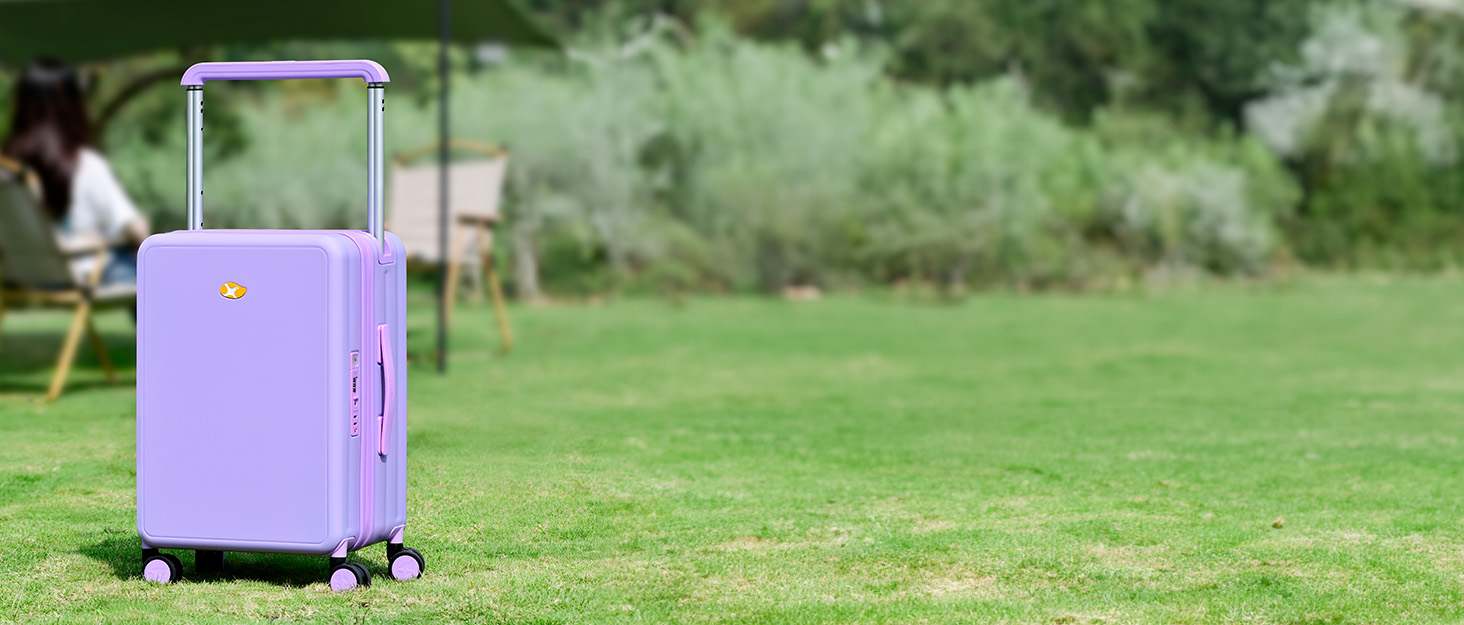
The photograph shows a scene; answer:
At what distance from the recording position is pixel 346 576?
8.36 feet

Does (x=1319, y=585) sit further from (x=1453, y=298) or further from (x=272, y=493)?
(x=1453, y=298)

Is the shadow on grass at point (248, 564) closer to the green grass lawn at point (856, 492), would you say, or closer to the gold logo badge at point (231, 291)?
the green grass lawn at point (856, 492)

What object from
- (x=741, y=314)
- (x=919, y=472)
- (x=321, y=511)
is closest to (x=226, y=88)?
(x=741, y=314)

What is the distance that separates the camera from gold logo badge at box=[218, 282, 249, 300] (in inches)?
98.7

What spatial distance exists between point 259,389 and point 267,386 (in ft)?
0.05

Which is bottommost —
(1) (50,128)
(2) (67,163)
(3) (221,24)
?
(2) (67,163)

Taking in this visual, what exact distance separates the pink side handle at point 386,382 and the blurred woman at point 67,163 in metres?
3.41

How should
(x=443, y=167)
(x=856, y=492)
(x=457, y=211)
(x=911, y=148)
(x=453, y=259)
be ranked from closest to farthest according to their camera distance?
(x=856, y=492), (x=443, y=167), (x=453, y=259), (x=457, y=211), (x=911, y=148)

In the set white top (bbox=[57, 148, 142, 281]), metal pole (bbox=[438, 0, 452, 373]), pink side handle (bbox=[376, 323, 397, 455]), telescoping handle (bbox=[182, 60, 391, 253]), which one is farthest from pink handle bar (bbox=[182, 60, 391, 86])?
white top (bbox=[57, 148, 142, 281])

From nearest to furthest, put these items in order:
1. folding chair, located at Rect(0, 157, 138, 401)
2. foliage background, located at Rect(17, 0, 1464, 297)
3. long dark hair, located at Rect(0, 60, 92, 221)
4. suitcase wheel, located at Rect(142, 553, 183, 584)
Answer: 1. suitcase wheel, located at Rect(142, 553, 183, 584)
2. folding chair, located at Rect(0, 157, 138, 401)
3. long dark hair, located at Rect(0, 60, 92, 221)
4. foliage background, located at Rect(17, 0, 1464, 297)

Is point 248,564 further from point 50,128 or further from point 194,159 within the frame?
point 50,128

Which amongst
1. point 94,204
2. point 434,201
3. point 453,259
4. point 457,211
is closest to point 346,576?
point 94,204

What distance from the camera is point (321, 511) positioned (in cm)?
251

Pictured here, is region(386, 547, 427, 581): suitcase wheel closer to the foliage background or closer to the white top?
the white top
